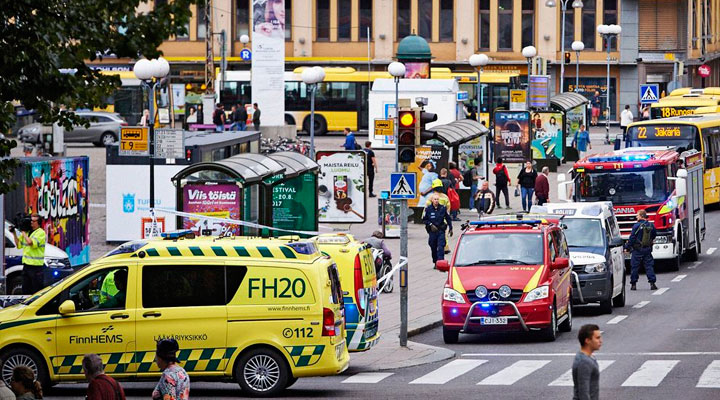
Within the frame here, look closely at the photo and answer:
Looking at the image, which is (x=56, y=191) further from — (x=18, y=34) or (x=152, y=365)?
(x=18, y=34)

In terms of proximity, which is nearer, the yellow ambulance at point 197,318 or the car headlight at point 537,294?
the yellow ambulance at point 197,318

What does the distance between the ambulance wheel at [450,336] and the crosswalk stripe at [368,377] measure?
324 cm

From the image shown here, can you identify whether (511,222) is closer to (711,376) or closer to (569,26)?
(711,376)

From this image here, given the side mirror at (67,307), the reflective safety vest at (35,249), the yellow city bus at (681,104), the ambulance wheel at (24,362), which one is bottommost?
the ambulance wheel at (24,362)

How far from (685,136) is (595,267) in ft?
66.7

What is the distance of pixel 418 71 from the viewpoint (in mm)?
66500

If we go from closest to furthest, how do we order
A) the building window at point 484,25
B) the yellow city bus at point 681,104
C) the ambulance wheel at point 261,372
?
the ambulance wheel at point 261,372
the yellow city bus at point 681,104
the building window at point 484,25

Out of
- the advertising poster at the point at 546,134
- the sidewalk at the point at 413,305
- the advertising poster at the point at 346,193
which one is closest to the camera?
the sidewalk at the point at 413,305

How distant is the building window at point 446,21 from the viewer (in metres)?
87.9

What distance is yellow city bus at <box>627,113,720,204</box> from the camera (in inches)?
1781

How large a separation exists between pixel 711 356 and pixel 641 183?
1329 cm

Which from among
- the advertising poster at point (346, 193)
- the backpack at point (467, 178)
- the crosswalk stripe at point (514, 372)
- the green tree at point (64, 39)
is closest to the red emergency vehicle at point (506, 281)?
the crosswalk stripe at point (514, 372)

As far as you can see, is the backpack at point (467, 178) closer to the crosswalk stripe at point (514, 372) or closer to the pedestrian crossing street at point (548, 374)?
the pedestrian crossing street at point (548, 374)

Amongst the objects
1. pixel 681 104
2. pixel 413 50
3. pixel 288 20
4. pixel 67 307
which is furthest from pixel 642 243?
pixel 288 20
